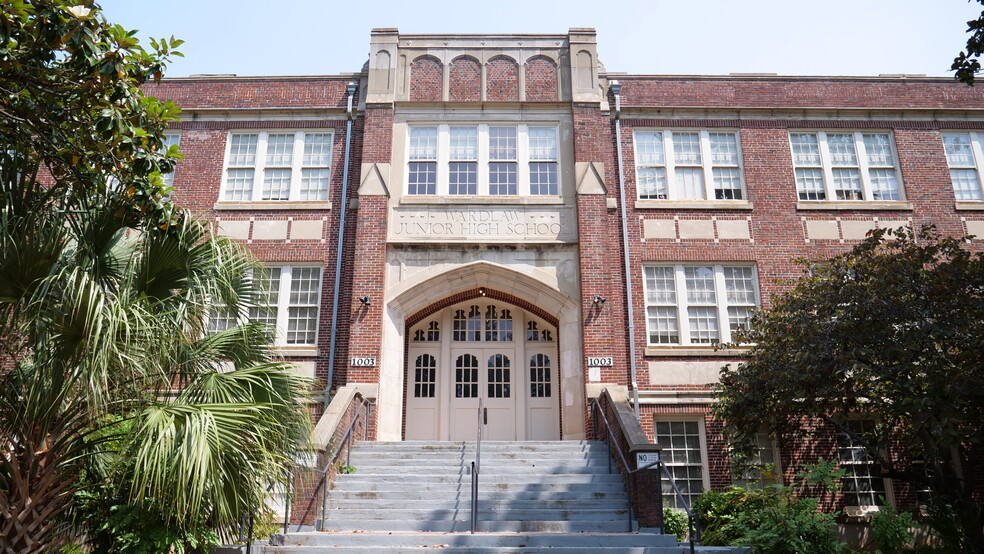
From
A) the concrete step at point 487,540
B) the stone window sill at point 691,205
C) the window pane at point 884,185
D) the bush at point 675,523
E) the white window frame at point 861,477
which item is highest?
the window pane at point 884,185

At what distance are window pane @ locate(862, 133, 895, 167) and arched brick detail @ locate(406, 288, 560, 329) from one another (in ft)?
28.0

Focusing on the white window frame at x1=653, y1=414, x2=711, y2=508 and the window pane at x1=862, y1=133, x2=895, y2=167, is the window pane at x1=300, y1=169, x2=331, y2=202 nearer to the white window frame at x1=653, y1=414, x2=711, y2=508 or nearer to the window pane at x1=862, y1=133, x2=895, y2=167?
the white window frame at x1=653, y1=414, x2=711, y2=508

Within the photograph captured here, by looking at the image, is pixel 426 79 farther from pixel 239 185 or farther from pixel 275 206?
pixel 239 185

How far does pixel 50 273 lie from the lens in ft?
25.7

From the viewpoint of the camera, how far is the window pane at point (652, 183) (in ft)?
58.4

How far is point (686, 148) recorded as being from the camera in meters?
18.2

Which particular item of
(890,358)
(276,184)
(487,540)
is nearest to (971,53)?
(890,358)

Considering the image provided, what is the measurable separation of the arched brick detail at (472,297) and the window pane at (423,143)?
329 centimetres

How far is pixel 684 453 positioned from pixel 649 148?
7118 mm

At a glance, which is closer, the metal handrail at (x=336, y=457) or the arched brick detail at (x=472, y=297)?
the metal handrail at (x=336, y=457)

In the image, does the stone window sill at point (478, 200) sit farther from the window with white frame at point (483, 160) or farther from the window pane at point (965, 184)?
the window pane at point (965, 184)

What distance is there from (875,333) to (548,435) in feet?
23.7

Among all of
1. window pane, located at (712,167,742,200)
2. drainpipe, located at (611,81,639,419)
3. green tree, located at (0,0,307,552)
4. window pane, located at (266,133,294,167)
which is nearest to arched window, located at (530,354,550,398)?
drainpipe, located at (611,81,639,419)

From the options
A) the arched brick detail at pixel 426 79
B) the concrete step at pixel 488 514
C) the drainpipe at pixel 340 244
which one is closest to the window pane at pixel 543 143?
the arched brick detail at pixel 426 79
